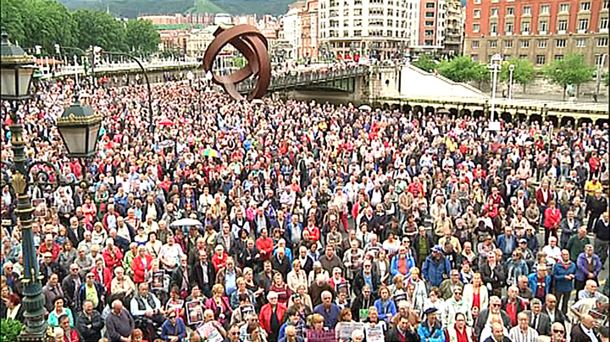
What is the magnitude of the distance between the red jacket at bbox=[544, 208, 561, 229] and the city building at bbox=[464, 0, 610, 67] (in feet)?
116

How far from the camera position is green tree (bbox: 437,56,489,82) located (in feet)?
196

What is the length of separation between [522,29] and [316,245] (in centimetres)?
5268

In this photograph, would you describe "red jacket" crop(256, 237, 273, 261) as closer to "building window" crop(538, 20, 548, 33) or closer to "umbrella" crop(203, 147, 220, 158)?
"umbrella" crop(203, 147, 220, 158)

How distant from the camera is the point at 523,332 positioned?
21.4ft

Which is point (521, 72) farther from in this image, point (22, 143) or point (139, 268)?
point (22, 143)

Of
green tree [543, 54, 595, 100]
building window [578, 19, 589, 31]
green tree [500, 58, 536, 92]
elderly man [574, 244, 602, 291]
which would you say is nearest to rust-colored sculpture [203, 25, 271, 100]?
building window [578, 19, 589, 31]

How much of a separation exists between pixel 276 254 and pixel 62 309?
3162mm

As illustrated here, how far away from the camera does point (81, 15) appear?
7550cm

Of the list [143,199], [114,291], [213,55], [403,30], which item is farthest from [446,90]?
[403,30]

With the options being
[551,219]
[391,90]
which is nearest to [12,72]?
[551,219]

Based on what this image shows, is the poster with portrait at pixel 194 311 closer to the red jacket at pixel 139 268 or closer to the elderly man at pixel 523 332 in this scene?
the red jacket at pixel 139 268

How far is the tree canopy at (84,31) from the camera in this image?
2024 inches

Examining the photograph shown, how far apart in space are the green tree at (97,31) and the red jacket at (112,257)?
67455 mm

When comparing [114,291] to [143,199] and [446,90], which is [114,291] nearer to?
[143,199]
